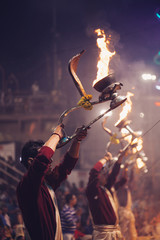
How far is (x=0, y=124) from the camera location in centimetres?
2000

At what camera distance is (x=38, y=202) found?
109 inches

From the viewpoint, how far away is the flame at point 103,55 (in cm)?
399

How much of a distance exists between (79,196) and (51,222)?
29.5 ft

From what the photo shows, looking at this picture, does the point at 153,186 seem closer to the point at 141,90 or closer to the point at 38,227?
the point at 141,90

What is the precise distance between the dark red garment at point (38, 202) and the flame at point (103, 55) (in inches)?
64.1

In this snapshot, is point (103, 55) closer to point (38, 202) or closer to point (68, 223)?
point (38, 202)

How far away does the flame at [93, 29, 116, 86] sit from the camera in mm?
3994

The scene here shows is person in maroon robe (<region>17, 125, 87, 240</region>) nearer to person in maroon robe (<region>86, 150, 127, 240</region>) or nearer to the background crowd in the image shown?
person in maroon robe (<region>86, 150, 127, 240</region>)

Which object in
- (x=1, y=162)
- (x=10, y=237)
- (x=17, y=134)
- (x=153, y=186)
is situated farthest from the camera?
(x=17, y=134)

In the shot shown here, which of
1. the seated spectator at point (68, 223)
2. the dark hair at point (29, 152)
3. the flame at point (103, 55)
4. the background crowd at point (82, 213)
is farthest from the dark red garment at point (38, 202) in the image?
the seated spectator at point (68, 223)

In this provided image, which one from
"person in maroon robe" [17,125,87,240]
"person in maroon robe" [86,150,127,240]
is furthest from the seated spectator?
"person in maroon robe" [17,125,87,240]

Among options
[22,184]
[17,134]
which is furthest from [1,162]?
[22,184]

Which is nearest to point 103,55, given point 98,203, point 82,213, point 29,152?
point 29,152

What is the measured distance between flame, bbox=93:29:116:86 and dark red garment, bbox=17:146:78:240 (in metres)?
1.63
